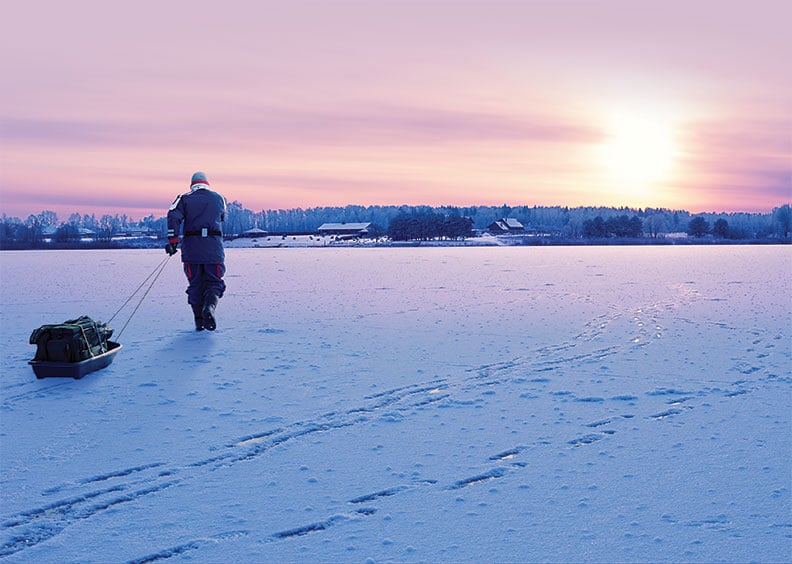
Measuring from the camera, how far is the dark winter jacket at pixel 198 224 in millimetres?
9242

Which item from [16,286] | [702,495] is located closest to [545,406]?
[702,495]

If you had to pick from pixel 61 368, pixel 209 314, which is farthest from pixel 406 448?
pixel 209 314

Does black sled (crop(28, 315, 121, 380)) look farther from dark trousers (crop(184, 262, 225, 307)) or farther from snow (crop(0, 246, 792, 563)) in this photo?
dark trousers (crop(184, 262, 225, 307))

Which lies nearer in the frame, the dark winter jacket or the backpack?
the backpack

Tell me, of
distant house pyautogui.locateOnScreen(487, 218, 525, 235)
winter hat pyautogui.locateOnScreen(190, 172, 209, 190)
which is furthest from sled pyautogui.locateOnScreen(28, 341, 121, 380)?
distant house pyautogui.locateOnScreen(487, 218, 525, 235)

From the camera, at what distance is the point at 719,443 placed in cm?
427

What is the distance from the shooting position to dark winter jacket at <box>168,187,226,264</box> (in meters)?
9.24

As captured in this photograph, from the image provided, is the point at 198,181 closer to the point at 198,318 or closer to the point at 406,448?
the point at 198,318

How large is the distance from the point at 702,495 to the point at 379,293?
12071 mm

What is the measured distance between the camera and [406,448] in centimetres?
422

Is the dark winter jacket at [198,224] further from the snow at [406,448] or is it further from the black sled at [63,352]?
the black sled at [63,352]

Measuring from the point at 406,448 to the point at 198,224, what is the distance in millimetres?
6138

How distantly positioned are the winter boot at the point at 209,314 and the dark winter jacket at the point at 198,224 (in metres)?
0.58

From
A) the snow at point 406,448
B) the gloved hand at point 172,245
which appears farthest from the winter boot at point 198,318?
the gloved hand at point 172,245
